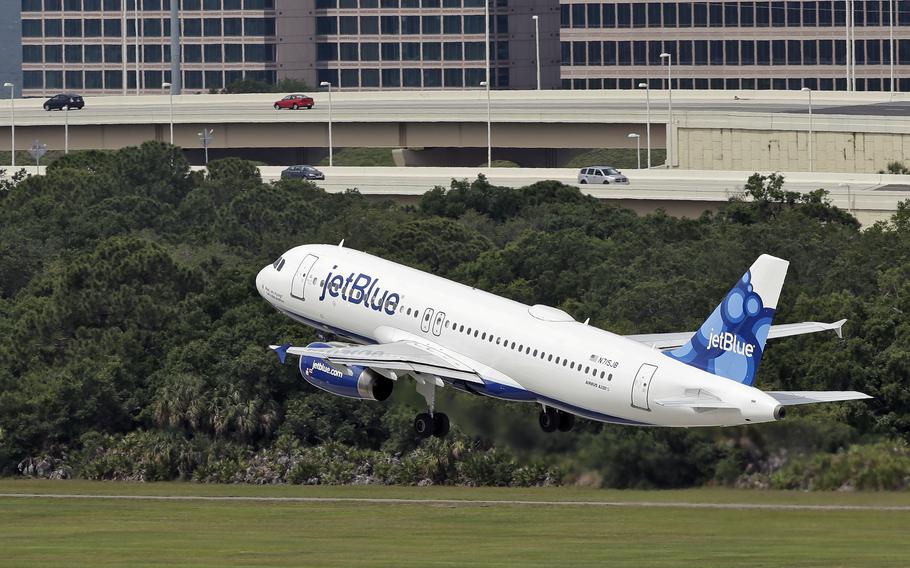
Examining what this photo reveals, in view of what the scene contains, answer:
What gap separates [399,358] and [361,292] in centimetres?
516

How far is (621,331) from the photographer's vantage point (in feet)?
297

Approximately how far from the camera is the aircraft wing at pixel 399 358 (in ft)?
224

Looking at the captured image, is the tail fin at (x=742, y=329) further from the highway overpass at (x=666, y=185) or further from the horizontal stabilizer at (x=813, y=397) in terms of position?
the highway overpass at (x=666, y=185)

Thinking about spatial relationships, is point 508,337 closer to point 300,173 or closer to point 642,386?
point 642,386

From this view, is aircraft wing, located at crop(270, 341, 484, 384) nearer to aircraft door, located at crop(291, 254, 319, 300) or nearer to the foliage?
the foliage

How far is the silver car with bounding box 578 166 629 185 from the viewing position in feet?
510

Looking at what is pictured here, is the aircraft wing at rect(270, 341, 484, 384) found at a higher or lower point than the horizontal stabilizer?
higher

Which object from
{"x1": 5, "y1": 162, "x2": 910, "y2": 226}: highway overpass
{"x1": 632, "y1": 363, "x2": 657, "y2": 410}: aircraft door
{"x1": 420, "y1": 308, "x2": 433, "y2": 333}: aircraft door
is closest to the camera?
{"x1": 632, "y1": 363, "x2": 657, "y2": 410}: aircraft door

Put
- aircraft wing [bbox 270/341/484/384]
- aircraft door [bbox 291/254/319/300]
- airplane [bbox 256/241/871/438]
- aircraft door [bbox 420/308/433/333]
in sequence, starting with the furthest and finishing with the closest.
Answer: aircraft door [bbox 291/254/319/300] < aircraft door [bbox 420/308/433/333] < aircraft wing [bbox 270/341/484/384] < airplane [bbox 256/241/871/438]

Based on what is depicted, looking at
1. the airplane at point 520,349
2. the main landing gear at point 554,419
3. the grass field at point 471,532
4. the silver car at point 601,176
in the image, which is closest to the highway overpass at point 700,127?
the silver car at point 601,176

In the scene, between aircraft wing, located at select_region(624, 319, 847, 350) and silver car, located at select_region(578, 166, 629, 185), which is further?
silver car, located at select_region(578, 166, 629, 185)

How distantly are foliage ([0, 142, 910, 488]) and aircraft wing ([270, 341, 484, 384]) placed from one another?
8.55 ft

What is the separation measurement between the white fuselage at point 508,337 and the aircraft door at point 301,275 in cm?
4

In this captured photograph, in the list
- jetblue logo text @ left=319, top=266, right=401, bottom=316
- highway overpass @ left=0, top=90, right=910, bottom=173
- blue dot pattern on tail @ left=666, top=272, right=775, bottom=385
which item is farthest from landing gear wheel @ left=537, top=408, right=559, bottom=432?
highway overpass @ left=0, top=90, right=910, bottom=173
